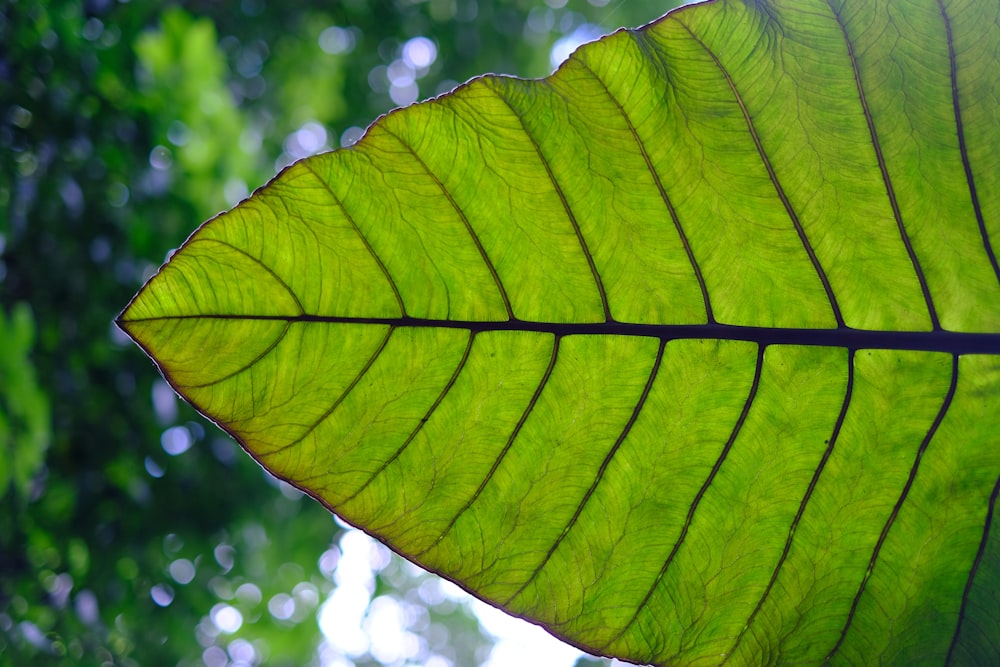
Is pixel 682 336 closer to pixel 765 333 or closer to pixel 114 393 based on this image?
pixel 765 333

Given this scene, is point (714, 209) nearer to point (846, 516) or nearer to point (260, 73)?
point (846, 516)

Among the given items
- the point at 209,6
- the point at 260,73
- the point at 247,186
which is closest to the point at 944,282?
the point at 247,186

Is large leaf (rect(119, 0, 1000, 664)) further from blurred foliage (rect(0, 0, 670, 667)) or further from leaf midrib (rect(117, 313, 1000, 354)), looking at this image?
blurred foliage (rect(0, 0, 670, 667))

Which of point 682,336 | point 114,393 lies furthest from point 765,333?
point 114,393

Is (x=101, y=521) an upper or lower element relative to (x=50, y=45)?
lower

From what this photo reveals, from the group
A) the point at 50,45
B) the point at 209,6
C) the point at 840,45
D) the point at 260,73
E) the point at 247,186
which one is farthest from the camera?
the point at 260,73

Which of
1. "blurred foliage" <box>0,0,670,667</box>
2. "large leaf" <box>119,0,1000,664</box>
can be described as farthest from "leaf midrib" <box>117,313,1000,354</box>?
"blurred foliage" <box>0,0,670,667</box>
